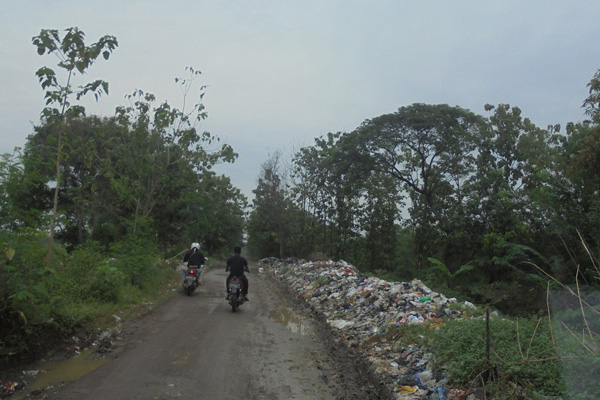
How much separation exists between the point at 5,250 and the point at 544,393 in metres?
6.31

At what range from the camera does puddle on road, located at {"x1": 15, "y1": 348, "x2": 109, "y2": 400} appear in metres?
5.56

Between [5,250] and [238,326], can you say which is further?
[238,326]

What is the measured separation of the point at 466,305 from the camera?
898cm

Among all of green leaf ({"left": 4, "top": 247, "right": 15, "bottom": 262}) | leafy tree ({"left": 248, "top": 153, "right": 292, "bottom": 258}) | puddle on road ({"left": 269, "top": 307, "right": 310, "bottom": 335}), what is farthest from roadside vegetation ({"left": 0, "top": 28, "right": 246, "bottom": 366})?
leafy tree ({"left": 248, "top": 153, "right": 292, "bottom": 258})

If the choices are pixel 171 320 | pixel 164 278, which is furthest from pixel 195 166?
pixel 171 320

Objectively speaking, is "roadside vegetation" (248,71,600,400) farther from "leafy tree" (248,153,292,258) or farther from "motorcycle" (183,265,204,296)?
"motorcycle" (183,265,204,296)

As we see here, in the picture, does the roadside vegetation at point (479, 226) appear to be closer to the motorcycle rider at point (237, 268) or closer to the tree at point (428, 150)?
the tree at point (428, 150)

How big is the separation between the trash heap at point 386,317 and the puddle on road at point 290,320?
61cm

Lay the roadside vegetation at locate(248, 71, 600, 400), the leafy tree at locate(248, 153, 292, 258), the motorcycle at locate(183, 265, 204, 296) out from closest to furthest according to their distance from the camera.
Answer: the roadside vegetation at locate(248, 71, 600, 400) < the motorcycle at locate(183, 265, 204, 296) < the leafy tree at locate(248, 153, 292, 258)

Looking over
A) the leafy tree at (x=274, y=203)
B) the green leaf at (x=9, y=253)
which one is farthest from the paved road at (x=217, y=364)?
the leafy tree at (x=274, y=203)

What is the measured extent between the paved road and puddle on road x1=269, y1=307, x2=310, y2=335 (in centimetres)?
2

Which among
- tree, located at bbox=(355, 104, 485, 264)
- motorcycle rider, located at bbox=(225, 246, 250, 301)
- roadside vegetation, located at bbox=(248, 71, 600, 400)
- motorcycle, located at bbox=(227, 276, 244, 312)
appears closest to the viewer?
roadside vegetation, located at bbox=(248, 71, 600, 400)

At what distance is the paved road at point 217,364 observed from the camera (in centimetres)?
534

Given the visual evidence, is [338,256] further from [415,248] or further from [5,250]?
[5,250]
